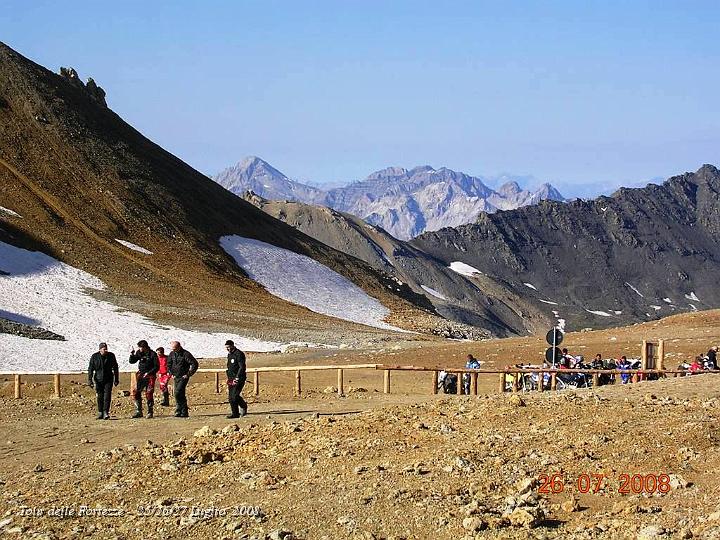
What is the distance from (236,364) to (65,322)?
33.3m

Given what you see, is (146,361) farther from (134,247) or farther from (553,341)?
(134,247)

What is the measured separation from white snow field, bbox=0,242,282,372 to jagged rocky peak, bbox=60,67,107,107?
1641 inches

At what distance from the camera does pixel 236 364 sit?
2205cm

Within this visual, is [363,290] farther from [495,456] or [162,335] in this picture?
[495,456]

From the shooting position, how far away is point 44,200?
77.5 metres

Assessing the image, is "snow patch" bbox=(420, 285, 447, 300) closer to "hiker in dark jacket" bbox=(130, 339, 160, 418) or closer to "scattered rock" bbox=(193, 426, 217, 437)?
"hiker in dark jacket" bbox=(130, 339, 160, 418)

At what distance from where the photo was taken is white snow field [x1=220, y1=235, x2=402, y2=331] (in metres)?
74.6

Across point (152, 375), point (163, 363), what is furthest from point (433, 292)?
point (152, 375)

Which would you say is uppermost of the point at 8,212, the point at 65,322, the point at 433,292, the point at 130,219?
the point at 130,219

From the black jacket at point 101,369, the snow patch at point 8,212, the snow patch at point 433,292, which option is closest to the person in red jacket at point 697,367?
the black jacket at point 101,369

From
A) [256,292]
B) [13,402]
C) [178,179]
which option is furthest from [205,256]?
[13,402]

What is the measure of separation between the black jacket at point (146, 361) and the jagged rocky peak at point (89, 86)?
86104 mm

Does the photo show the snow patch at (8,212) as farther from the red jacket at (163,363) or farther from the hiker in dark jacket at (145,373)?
the hiker in dark jacket at (145,373)
